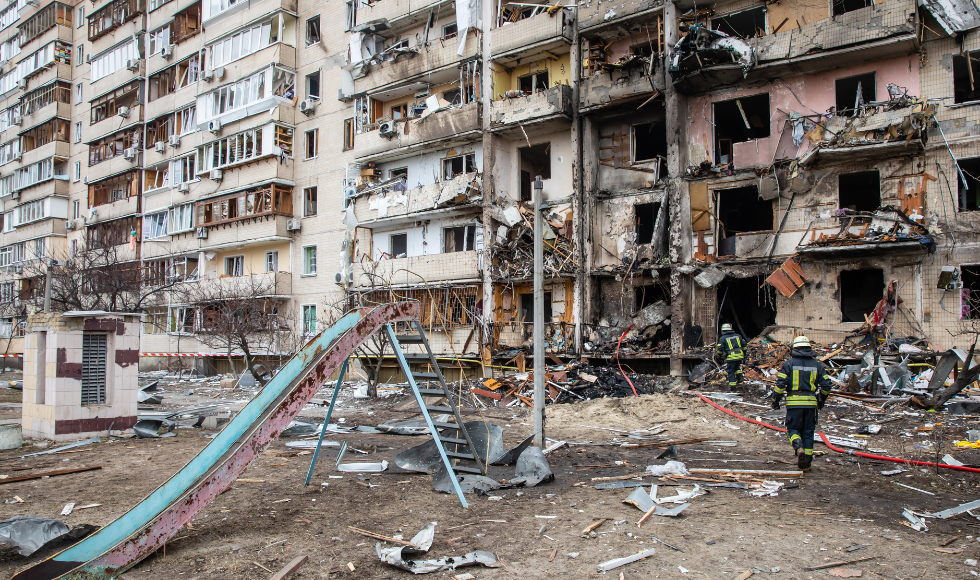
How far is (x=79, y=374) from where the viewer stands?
11.2 m

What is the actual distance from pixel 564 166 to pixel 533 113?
2460 mm

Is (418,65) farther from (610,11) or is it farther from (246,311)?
(246,311)

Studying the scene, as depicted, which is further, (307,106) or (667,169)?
(307,106)

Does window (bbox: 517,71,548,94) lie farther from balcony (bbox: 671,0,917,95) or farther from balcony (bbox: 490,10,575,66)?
balcony (bbox: 671,0,917,95)

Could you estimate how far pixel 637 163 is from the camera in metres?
23.5

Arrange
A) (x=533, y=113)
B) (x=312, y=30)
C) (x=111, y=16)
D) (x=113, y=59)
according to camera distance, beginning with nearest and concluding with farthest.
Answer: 1. (x=533, y=113)
2. (x=312, y=30)
3. (x=113, y=59)
4. (x=111, y=16)

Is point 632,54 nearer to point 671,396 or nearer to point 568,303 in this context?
point 568,303

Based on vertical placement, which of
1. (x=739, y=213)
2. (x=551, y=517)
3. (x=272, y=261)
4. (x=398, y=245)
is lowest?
(x=551, y=517)

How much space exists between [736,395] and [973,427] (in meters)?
5.27

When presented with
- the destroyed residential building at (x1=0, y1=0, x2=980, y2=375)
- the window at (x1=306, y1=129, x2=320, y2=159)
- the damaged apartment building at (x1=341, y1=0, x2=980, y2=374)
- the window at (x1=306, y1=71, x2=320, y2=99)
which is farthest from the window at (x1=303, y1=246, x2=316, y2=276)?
the window at (x1=306, y1=71, x2=320, y2=99)

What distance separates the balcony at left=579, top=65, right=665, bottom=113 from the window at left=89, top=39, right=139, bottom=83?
1259 inches

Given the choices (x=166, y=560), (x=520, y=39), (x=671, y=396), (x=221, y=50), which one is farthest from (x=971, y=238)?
(x=221, y=50)

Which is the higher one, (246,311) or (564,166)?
(564,166)

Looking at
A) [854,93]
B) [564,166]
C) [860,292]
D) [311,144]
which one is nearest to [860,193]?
[860,292]
